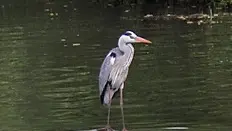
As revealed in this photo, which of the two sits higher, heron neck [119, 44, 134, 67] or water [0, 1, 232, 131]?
heron neck [119, 44, 134, 67]

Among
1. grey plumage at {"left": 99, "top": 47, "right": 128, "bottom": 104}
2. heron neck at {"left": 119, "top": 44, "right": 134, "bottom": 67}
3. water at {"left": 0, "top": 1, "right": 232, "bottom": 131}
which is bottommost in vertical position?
water at {"left": 0, "top": 1, "right": 232, "bottom": 131}

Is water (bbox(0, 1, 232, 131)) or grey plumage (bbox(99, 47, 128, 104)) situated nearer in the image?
grey plumage (bbox(99, 47, 128, 104))

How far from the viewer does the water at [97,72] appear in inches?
454

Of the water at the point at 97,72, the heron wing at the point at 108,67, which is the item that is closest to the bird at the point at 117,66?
the heron wing at the point at 108,67

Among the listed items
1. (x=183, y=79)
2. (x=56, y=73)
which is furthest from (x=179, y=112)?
(x=56, y=73)

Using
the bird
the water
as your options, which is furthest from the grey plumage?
the water

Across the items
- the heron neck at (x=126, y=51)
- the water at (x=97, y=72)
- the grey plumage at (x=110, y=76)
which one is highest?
the heron neck at (x=126, y=51)

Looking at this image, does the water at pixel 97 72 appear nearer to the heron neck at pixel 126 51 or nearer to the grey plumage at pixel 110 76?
the grey plumage at pixel 110 76

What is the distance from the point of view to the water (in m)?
11.5

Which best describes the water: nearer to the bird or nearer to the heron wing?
the bird

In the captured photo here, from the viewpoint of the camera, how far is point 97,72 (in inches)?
634

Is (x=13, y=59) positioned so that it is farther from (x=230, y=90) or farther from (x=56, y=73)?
(x=230, y=90)

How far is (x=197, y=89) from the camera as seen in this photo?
1372cm

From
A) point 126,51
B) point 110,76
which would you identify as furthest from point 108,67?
point 126,51
